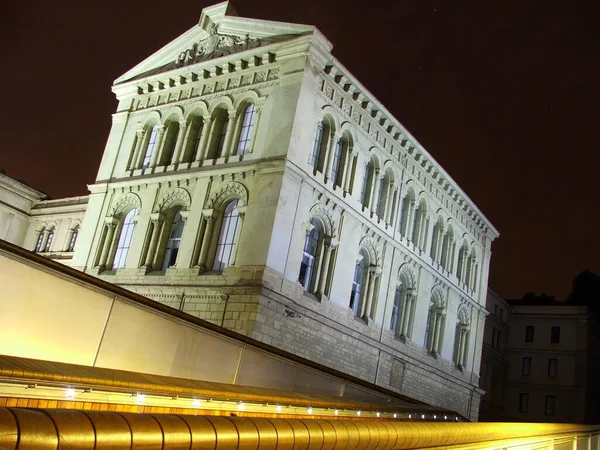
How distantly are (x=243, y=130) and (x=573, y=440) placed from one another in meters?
20.7

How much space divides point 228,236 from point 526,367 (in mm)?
44547

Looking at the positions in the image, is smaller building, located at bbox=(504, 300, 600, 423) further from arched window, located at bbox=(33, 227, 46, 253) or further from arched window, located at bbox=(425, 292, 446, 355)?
arched window, located at bbox=(33, 227, 46, 253)

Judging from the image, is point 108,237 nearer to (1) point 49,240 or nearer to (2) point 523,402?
(1) point 49,240

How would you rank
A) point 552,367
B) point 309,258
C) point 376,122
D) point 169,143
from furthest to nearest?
point 552,367
point 376,122
point 169,143
point 309,258

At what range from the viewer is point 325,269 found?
1040 inches

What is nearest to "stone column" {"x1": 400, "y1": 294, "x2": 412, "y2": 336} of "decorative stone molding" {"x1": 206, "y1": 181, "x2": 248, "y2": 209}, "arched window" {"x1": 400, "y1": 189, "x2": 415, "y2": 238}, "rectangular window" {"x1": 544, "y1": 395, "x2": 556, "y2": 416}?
"arched window" {"x1": 400, "y1": 189, "x2": 415, "y2": 238}

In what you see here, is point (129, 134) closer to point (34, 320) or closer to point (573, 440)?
point (34, 320)

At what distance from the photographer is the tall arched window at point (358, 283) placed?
29031 millimetres

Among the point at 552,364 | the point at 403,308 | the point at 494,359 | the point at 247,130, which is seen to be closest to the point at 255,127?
the point at 247,130

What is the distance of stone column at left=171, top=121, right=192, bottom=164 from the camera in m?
28.4

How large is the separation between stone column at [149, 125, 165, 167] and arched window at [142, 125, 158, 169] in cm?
30

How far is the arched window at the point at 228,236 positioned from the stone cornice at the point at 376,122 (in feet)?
21.3

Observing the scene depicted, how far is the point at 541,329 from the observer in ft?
198

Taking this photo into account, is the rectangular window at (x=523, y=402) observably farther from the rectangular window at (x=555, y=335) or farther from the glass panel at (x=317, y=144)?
the glass panel at (x=317, y=144)
